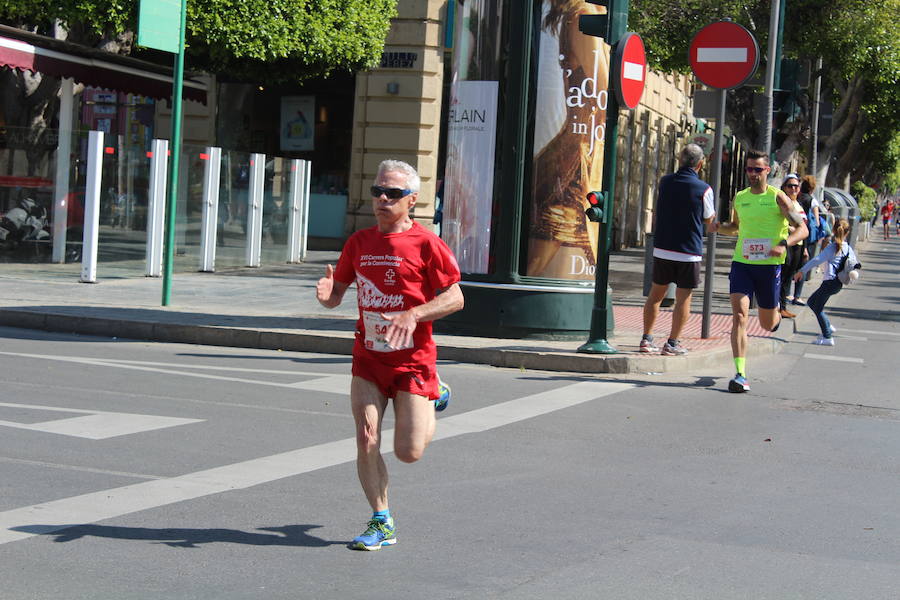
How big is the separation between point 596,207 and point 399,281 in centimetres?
613

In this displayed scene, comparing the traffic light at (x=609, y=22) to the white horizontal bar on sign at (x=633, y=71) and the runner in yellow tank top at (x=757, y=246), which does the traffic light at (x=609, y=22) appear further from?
the runner in yellow tank top at (x=757, y=246)

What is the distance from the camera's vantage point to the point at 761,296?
10.8 metres

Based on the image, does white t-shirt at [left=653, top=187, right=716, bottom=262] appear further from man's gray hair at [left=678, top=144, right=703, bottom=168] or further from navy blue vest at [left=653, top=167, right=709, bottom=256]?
man's gray hair at [left=678, top=144, right=703, bottom=168]

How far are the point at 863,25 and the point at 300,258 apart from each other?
13.1 meters

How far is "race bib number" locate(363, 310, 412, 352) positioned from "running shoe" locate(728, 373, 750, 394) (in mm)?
5620

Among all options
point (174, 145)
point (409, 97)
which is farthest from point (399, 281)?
point (409, 97)

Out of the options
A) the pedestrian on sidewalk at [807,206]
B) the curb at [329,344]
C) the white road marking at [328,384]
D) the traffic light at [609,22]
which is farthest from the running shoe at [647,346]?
the pedestrian on sidewalk at [807,206]

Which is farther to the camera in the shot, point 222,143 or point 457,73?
point 222,143

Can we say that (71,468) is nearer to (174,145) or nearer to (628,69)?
(628,69)

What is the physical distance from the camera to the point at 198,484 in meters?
6.32

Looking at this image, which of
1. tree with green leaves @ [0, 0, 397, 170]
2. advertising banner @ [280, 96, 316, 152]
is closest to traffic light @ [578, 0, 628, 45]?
tree with green leaves @ [0, 0, 397, 170]

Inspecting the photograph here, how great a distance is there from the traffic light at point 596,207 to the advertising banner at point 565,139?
4.19 ft

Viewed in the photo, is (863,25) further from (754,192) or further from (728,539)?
(728,539)

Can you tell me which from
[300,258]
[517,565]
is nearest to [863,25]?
[300,258]
